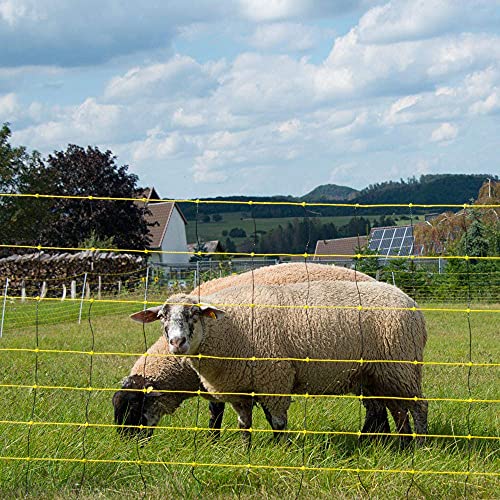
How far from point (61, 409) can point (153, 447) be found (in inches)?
52.9

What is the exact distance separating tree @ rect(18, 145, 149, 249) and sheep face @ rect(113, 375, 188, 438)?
26.8 m

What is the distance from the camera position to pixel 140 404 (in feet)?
24.7

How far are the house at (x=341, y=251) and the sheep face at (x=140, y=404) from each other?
196 cm

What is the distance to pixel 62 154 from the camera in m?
43.8

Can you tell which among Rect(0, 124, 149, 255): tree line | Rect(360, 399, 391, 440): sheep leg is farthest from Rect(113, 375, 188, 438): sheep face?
Rect(0, 124, 149, 255): tree line

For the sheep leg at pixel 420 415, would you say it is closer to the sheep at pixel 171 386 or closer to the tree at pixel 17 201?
the sheep at pixel 171 386

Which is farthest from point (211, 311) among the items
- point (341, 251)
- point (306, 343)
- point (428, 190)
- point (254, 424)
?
point (428, 190)

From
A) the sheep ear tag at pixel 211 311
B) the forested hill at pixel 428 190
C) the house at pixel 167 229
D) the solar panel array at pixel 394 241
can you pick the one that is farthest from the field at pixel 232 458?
the forested hill at pixel 428 190

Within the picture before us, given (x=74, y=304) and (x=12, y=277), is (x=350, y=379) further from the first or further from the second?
(x=12, y=277)

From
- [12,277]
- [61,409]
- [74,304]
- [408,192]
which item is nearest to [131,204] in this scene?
[12,277]

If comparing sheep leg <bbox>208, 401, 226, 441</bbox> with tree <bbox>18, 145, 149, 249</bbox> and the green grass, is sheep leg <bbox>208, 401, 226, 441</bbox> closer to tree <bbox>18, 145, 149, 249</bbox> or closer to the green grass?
the green grass

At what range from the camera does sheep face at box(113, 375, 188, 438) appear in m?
7.39

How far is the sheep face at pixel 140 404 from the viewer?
7.39 m

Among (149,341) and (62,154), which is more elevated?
(62,154)
